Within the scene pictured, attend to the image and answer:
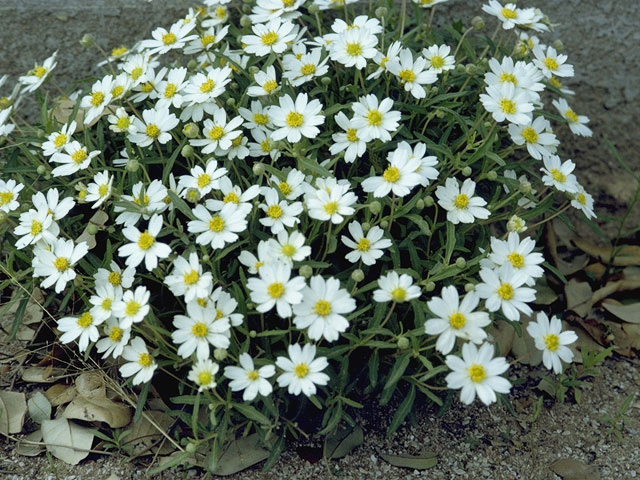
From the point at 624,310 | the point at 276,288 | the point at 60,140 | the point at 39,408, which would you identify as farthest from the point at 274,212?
the point at 624,310

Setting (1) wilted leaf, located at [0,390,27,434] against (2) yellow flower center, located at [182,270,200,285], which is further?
(1) wilted leaf, located at [0,390,27,434]

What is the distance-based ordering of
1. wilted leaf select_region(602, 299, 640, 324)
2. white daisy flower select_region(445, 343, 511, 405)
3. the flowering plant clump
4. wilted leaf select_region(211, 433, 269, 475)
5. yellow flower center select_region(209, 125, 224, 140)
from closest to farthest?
1. white daisy flower select_region(445, 343, 511, 405)
2. the flowering plant clump
3. wilted leaf select_region(211, 433, 269, 475)
4. yellow flower center select_region(209, 125, 224, 140)
5. wilted leaf select_region(602, 299, 640, 324)

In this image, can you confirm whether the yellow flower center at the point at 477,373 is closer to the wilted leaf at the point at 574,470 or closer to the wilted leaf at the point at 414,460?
the wilted leaf at the point at 414,460

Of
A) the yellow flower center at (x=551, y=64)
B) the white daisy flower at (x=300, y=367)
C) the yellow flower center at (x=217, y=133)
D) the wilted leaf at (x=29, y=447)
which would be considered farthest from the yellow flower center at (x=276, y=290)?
the yellow flower center at (x=551, y=64)

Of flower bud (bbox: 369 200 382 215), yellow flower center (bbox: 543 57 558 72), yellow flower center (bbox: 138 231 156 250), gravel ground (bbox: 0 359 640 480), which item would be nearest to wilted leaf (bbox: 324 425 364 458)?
gravel ground (bbox: 0 359 640 480)

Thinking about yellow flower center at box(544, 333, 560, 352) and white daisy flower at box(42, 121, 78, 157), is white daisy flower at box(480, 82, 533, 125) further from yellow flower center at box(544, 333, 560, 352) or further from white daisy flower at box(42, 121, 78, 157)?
white daisy flower at box(42, 121, 78, 157)
